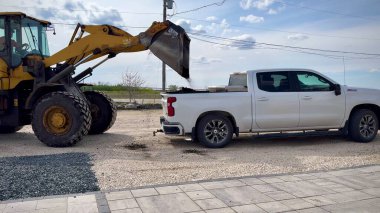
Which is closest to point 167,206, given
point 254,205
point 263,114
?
point 254,205

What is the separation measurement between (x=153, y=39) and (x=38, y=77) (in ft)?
10.7

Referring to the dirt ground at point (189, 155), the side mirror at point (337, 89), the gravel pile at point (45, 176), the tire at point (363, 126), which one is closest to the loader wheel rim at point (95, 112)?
the dirt ground at point (189, 155)

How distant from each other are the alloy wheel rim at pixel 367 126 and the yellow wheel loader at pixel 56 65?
185 inches

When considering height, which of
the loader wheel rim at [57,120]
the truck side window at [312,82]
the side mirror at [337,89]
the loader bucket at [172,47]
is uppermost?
the loader bucket at [172,47]

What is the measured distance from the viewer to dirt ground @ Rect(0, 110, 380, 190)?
6.51m

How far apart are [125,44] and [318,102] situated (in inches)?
203

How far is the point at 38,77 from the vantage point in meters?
9.97

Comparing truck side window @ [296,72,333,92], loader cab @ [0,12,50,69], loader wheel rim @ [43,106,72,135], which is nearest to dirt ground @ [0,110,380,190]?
loader wheel rim @ [43,106,72,135]

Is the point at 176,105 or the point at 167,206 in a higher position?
the point at 176,105

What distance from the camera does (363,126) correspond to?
381 inches

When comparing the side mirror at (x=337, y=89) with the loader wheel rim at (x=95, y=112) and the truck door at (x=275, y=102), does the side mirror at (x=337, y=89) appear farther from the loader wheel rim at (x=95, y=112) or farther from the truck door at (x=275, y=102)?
the loader wheel rim at (x=95, y=112)

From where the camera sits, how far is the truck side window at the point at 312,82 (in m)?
9.52

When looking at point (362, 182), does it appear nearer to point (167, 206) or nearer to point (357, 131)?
point (167, 206)

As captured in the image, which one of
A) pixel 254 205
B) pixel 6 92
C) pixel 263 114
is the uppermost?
pixel 6 92
